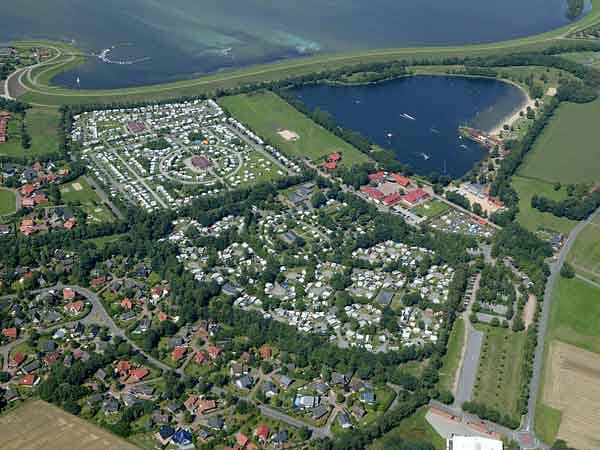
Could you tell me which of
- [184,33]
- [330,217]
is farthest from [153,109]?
[330,217]

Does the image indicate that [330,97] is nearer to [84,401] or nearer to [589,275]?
[589,275]

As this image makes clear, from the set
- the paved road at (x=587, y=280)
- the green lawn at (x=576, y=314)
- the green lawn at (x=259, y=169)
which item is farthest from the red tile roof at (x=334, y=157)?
the paved road at (x=587, y=280)

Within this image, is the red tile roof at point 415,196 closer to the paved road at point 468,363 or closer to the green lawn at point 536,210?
the green lawn at point 536,210

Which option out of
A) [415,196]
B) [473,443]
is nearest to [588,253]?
[415,196]

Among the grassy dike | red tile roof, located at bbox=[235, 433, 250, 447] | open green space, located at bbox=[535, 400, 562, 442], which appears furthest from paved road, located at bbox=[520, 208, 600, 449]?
the grassy dike

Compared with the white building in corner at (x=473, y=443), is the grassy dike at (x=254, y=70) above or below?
above

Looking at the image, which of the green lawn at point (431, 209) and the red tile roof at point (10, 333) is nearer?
the red tile roof at point (10, 333)

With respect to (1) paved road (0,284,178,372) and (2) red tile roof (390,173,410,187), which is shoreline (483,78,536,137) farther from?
(1) paved road (0,284,178,372)

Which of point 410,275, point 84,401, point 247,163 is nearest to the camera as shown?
point 84,401
